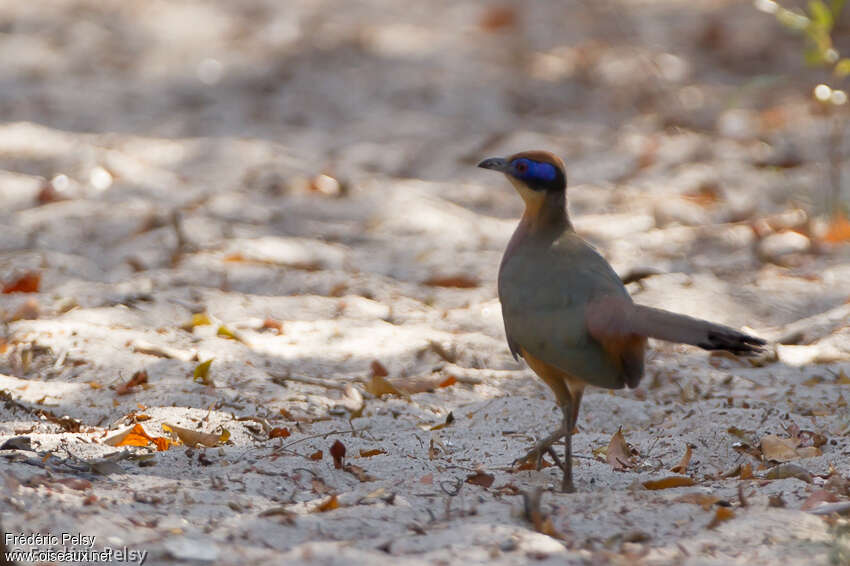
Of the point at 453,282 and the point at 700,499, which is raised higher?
the point at 700,499

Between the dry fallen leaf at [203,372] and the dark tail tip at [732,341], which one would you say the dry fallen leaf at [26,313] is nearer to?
the dry fallen leaf at [203,372]

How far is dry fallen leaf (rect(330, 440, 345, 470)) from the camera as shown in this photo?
346cm

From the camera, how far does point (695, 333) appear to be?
3.04 metres

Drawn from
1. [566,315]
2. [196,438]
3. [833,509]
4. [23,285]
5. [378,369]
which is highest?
[566,315]

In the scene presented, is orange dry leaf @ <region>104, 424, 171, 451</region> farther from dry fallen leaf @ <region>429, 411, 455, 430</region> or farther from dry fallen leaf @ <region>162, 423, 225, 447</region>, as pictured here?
dry fallen leaf @ <region>429, 411, 455, 430</region>

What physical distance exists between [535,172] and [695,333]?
0.99 m

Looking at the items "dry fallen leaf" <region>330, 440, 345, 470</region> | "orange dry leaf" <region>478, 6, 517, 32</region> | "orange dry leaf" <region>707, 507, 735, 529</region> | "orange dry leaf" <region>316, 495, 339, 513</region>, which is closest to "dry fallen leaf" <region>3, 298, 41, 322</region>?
"dry fallen leaf" <region>330, 440, 345, 470</region>

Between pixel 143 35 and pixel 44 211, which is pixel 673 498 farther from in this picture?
pixel 143 35

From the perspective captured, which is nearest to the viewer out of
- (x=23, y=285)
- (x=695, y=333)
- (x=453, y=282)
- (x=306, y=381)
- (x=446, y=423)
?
(x=695, y=333)

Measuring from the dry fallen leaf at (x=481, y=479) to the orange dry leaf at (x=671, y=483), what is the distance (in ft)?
1.53

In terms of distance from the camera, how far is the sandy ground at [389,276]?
2.96 m

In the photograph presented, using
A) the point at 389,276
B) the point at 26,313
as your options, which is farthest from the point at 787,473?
the point at 26,313

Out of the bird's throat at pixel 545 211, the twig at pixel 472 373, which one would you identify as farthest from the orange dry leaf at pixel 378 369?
the bird's throat at pixel 545 211

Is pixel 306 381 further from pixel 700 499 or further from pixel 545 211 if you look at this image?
pixel 700 499
